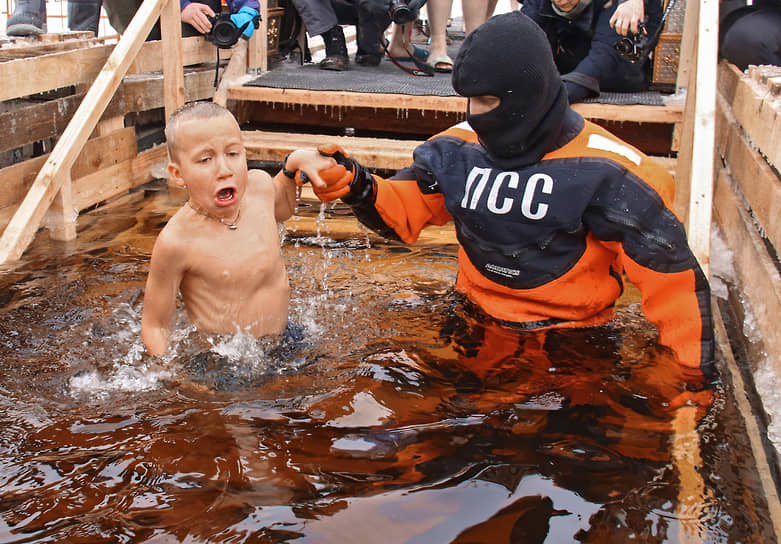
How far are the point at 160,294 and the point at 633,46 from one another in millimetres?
3819

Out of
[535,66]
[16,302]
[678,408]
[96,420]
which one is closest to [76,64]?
[16,302]

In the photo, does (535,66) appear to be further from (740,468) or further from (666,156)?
(666,156)

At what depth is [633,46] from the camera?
5.27 meters

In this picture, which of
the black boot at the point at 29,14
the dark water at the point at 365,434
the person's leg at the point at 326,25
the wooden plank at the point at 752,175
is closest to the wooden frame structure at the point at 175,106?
the wooden plank at the point at 752,175

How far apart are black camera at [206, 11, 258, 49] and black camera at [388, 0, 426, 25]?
4.02ft

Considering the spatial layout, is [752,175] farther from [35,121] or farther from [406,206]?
[35,121]

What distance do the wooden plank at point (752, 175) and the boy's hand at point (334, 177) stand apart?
1748 mm

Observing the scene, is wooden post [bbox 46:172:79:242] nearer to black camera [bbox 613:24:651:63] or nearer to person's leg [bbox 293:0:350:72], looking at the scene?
person's leg [bbox 293:0:350:72]

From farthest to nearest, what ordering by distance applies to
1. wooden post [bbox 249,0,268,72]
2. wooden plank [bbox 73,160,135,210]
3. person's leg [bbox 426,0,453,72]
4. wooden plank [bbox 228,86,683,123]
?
person's leg [bbox 426,0,453,72] < wooden post [bbox 249,0,268,72] < wooden plank [bbox 228,86,683,123] < wooden plank [bbox 73,160,135,210]

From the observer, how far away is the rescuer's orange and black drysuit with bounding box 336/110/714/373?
2.74m

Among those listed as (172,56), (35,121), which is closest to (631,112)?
(172,56)

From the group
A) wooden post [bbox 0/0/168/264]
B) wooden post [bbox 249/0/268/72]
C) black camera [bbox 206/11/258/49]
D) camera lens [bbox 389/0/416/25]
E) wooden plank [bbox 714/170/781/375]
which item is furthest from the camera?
wooden post [bbox 249/0/268/72]

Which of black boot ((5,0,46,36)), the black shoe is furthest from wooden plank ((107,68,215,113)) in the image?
Answer: black boot ((5,0,46,36))

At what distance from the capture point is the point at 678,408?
266 cm
